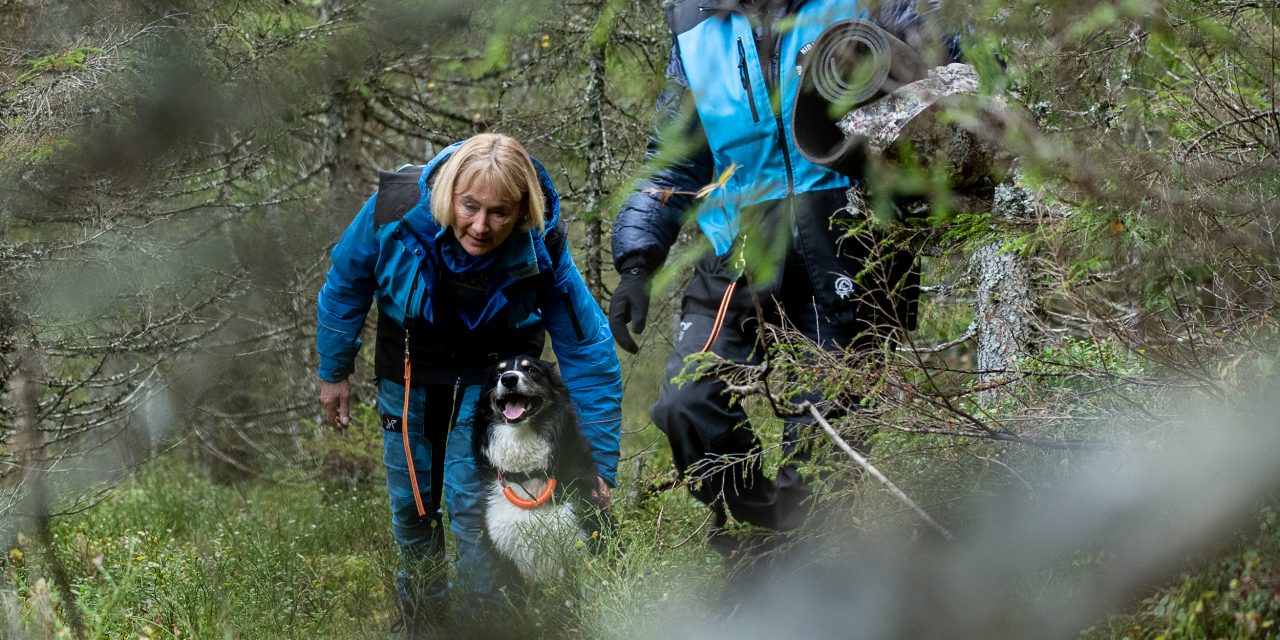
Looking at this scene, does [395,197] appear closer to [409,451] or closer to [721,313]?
[409,451]

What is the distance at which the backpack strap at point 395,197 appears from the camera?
4.41 m

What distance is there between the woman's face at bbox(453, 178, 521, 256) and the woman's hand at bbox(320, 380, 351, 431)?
0.90 meters

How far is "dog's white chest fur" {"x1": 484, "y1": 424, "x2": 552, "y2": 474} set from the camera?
15.9 feet

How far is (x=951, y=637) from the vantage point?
3381 mm

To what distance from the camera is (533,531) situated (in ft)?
15.4

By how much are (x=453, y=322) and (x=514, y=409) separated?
1.52ft

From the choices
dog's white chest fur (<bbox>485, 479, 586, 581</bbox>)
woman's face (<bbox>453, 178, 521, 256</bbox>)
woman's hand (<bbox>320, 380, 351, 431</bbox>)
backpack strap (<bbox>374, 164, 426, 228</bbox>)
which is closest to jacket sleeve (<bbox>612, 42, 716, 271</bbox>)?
woman's face (<bbox>453, 178, 521, 256</bbox>)

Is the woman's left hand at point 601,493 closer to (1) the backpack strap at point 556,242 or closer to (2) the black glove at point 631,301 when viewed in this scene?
(2) the black glove at point 631,301

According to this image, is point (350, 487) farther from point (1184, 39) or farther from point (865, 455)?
point (1184, 39)

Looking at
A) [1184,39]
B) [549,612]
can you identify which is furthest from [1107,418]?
[549,612]

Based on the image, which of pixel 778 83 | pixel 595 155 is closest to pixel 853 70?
pixel 778 83

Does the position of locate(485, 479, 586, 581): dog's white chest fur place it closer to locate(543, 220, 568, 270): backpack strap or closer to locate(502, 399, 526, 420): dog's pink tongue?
locate(502, 399, 526, 420): dog's pink tongue

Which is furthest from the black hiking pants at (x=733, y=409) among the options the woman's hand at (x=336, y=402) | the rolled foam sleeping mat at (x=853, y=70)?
the woman's hand at (x=336, y=402)

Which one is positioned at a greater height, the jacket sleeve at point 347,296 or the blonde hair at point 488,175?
the blonde hair at point 488,175
